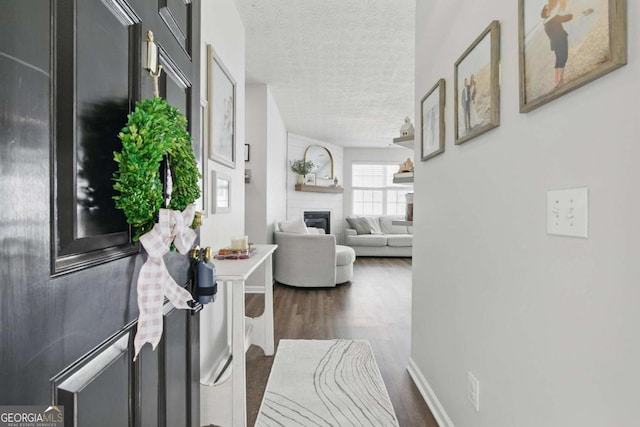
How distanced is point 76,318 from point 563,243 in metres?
1.07

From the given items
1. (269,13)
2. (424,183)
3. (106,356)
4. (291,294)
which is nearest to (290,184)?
(291,294)

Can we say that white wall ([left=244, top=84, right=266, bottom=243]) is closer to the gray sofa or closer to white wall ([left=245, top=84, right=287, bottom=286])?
white wall ([left=245, top=84, right=287, bottom=286])

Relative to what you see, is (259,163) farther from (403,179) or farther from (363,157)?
(363,157)

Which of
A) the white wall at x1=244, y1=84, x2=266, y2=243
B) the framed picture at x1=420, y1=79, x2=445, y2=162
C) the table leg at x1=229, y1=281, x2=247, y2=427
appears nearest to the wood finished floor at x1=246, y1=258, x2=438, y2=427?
the table leg at x1=229, y1=281, x2=247, y2=427

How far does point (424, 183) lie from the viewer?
205cm

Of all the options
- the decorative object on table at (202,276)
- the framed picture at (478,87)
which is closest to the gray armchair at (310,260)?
the framed picture at (478,87)

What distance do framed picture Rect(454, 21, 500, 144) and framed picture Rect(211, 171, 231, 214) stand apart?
142 cm

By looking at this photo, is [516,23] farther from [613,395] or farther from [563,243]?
[613,395]

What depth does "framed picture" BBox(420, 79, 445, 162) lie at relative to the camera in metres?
1.73

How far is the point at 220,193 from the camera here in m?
2.21

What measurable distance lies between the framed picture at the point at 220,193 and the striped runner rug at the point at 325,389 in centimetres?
115

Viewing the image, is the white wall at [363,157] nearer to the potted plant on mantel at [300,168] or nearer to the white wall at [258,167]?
the potted plant on mantel at [300,168]

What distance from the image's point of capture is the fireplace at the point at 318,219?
7199 mm

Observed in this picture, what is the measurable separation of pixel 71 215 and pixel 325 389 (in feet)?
6.13
